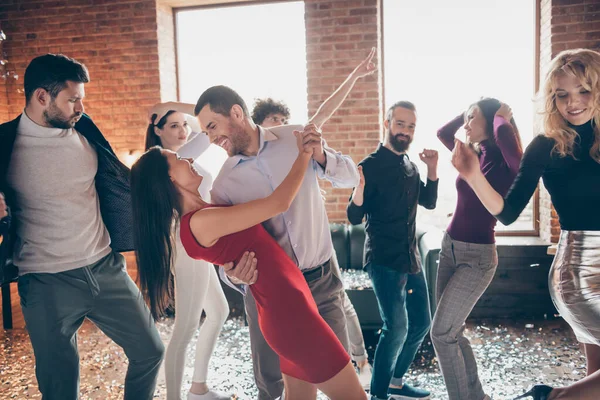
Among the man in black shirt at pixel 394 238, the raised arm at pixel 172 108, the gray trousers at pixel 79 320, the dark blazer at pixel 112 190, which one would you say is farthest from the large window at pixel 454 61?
the gray trousers at pixel 79 320

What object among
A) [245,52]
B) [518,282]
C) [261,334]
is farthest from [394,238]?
[245,52]

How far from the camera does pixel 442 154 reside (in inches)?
170

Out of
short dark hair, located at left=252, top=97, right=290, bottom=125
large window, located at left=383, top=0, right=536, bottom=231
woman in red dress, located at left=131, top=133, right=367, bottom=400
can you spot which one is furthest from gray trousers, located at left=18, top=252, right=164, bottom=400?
large window, located at left=383, top=0, right=536, bottom=231

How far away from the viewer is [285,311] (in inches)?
58.0

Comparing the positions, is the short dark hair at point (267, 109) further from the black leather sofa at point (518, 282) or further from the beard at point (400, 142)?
the black leather sofa at point (518, 282)

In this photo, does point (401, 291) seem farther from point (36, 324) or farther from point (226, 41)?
point (226, 41)

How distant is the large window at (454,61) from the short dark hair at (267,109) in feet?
5.42

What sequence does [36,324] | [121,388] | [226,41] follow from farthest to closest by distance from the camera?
1. [226,41]
2. [121,388]
3. [36,324]

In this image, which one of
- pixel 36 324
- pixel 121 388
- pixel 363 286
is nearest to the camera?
pixel 36 324

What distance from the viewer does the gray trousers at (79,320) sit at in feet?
5.74

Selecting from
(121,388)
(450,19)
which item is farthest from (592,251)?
(450,19)

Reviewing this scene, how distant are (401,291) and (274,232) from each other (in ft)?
2.71

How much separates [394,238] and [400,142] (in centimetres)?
49

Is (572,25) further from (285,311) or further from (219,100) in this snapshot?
(285,311)
